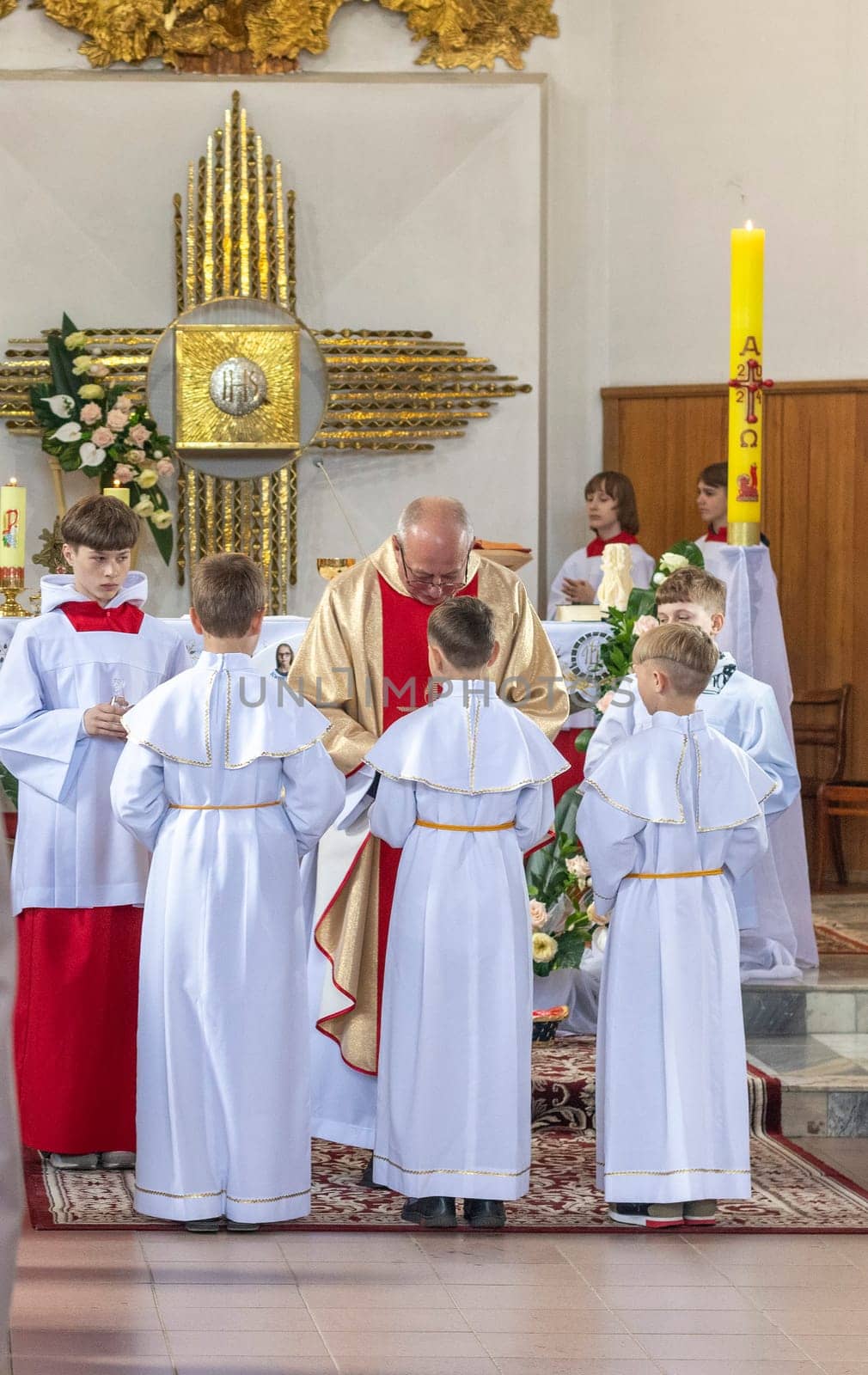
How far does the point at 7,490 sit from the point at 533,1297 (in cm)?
406

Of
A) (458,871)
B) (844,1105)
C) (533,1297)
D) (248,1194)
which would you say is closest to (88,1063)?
(248,1194)

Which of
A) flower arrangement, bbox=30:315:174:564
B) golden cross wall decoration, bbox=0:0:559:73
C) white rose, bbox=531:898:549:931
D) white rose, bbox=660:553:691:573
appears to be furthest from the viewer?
golden cross wall decoration, bbox=0:0:559:73

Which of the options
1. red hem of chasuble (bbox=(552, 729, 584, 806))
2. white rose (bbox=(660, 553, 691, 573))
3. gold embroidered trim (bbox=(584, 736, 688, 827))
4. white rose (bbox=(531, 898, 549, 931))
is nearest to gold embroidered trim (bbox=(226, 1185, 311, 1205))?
gold embroidered trim (bbox=(584, 736, 688, 827))

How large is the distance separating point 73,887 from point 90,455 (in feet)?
12.6

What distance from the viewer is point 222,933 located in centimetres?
450

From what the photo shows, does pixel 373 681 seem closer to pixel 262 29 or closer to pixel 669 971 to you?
pixel 669 971

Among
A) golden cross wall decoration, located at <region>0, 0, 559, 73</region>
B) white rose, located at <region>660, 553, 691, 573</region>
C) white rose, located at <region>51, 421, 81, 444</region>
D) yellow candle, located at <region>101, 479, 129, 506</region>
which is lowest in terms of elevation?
white rose, located at <region>660, 553, 691, 573</region>

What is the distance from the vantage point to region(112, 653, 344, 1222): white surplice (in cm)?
449

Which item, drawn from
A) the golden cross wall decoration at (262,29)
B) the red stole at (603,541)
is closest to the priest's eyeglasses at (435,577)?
the red stole at (603,541)

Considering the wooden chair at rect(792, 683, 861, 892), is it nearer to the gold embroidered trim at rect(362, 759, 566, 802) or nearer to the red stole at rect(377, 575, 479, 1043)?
the red stole at rect(377, 575, 479, 1043)

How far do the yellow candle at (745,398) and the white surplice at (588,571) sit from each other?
3.13m

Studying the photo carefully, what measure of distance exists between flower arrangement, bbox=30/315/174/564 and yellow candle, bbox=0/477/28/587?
1.39 m

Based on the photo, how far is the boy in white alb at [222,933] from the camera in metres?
4.49

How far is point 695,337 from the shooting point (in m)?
9.32
